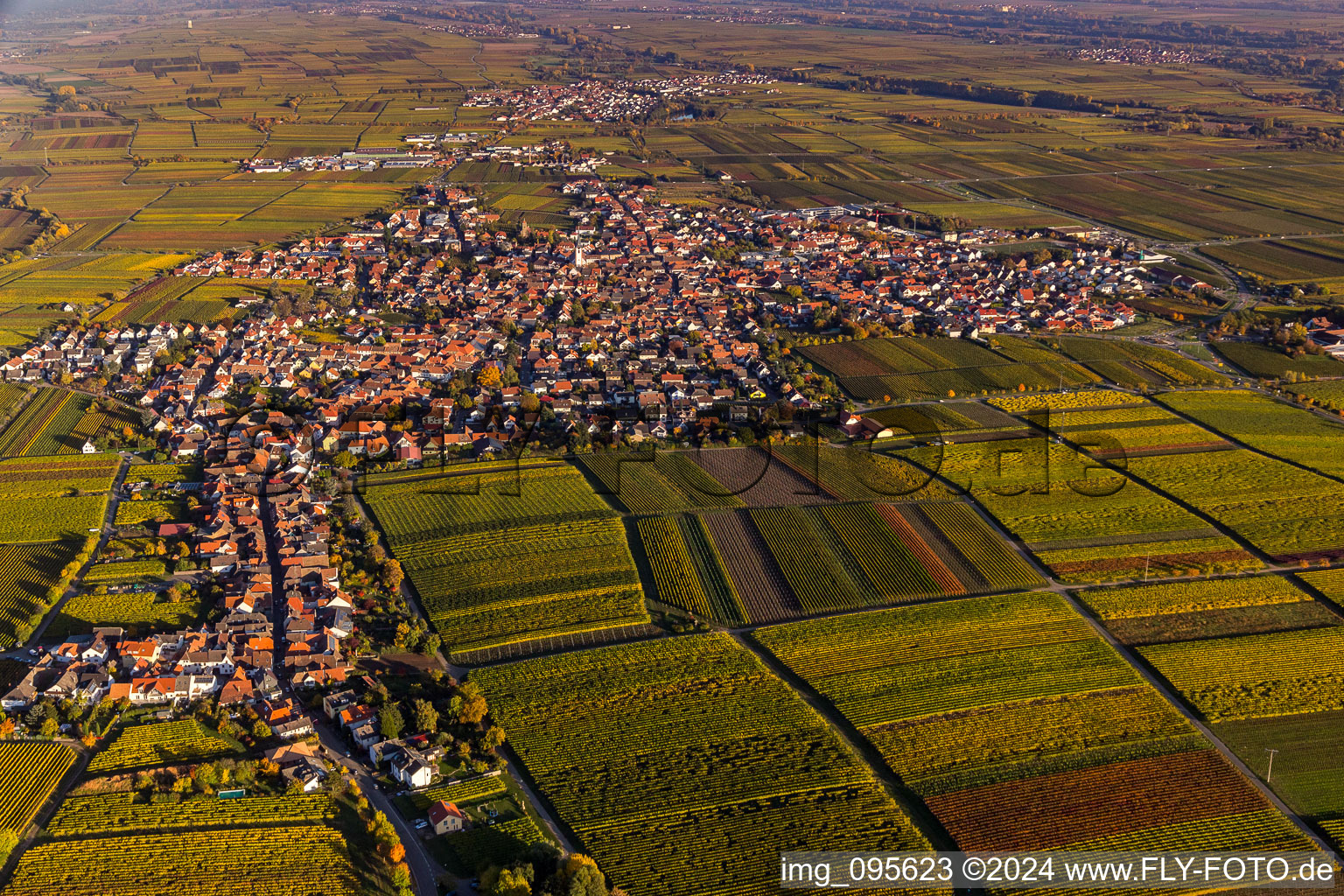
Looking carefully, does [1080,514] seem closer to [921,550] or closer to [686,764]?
[921,550]

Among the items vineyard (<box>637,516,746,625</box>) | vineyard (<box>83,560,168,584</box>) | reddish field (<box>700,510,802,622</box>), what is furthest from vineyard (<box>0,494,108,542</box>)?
reddish field (<box>700,510,802,622</box>)

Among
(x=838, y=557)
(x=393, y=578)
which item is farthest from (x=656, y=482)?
(x=393, y=578)

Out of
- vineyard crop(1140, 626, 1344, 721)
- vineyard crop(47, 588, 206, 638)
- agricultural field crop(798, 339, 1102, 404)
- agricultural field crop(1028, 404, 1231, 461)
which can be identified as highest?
agricultural field crop(798, 339, 1102, 404)

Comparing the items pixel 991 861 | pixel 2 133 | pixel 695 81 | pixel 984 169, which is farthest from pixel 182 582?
pixel 695 81

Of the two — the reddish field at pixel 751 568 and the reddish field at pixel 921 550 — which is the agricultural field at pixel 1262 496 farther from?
the reddish field at pixel 751 568

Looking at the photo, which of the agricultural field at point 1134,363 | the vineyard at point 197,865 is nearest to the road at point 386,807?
the vineyard at point 197,865

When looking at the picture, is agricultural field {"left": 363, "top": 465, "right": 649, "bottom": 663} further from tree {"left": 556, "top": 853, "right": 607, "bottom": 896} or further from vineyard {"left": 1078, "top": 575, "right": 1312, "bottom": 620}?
vineyard {"left": 1078, "top": 575, "right": 1312, "bottom": 620}

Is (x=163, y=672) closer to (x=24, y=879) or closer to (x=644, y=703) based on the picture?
(x=24, y=879)

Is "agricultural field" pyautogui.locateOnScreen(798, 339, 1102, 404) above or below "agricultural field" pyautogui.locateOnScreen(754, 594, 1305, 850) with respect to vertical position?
above
